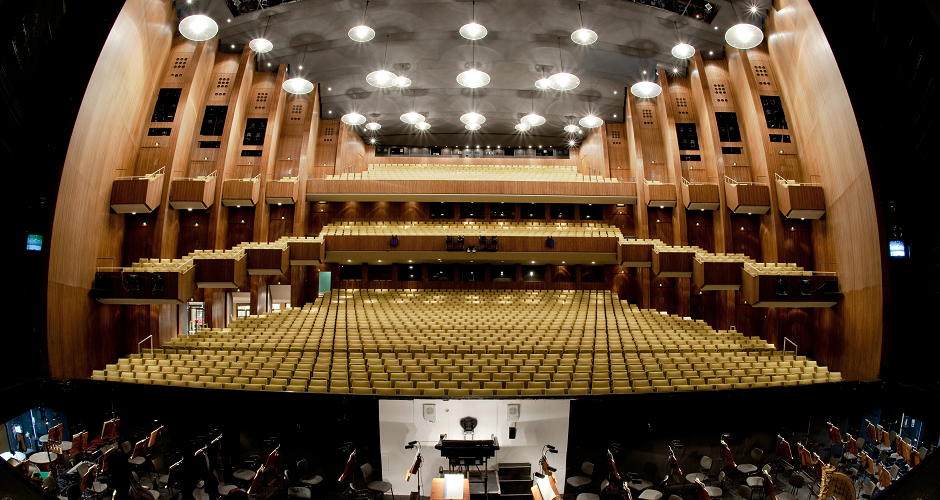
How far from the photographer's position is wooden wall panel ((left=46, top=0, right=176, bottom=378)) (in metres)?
7.47

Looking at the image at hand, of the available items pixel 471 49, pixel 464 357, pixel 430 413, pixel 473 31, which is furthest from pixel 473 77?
pixel 430 413

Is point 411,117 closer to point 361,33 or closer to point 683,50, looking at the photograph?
point 361,33

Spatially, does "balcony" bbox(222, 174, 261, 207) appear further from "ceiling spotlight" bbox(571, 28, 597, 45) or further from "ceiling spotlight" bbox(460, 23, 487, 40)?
"ceiling spotlight" bbox(571, 28, 597, 45)

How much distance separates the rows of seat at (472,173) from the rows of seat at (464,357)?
4.76 metres

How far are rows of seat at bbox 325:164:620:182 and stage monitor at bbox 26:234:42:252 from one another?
6767 millimetres

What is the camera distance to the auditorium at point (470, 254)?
5.48 m

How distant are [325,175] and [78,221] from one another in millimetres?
6515

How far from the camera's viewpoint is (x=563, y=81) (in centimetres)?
1130

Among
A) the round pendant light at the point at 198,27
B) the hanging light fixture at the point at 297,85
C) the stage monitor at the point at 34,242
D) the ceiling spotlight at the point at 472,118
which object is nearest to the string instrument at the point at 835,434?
the ceiling spotlight at the point at 472,118

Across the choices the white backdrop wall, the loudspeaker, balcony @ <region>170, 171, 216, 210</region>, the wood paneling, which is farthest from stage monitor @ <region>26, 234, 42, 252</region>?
the wood paneling

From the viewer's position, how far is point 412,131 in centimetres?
1662

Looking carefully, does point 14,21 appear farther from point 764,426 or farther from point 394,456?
point 764,426

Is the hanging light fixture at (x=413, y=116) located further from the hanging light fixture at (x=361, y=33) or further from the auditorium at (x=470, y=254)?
the hanging light fixture at (x=361, y=33)

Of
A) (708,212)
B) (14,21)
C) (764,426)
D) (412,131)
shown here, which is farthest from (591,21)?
(14,21)
